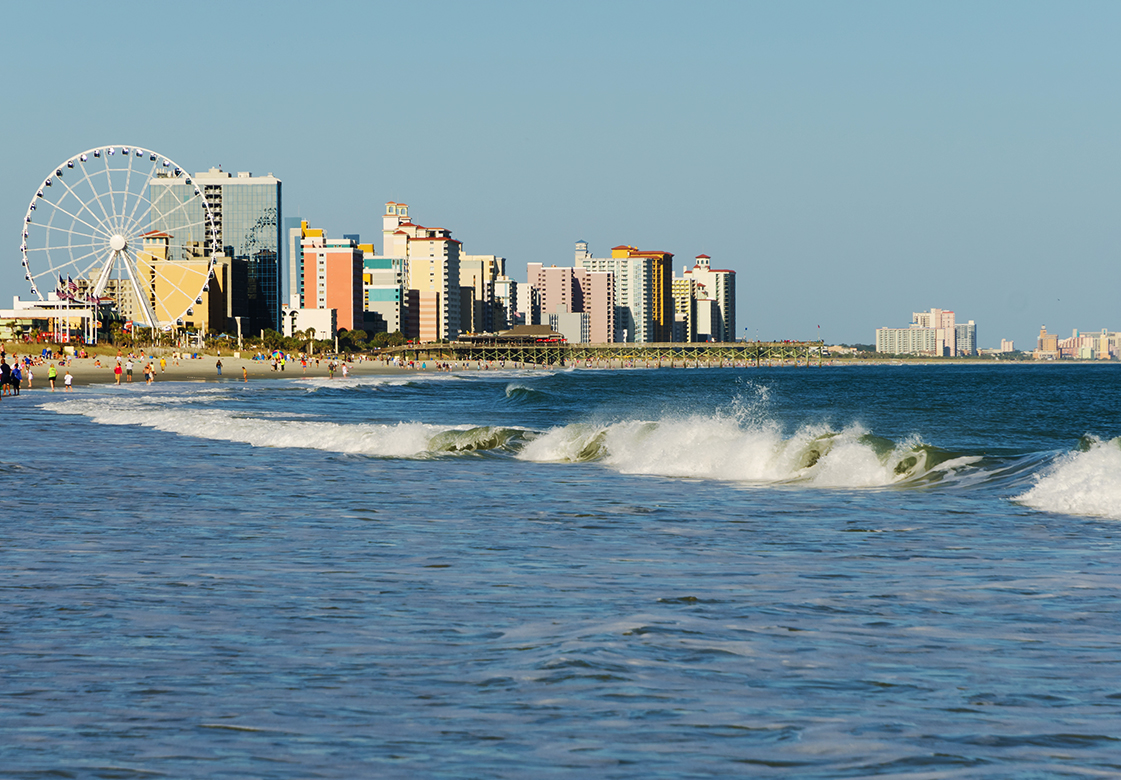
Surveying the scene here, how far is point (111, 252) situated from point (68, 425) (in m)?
71.0

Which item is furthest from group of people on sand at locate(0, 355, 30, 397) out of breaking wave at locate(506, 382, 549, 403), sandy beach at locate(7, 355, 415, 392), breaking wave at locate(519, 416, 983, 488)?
breaking wave at locate(519, 416, 983, 488)

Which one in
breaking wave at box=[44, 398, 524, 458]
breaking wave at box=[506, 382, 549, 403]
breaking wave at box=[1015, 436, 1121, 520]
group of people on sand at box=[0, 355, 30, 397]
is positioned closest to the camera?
breaking wave at box=[1015, 436, 1121, 520]

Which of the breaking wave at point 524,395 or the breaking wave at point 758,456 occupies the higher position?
the breaking wave at point 758,456

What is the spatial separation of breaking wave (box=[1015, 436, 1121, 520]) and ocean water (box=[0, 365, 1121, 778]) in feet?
0.26

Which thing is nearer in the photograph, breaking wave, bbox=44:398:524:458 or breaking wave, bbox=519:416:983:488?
breaking wave, bbox=519:416:983:488

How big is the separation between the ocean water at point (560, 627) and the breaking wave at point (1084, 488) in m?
0.08

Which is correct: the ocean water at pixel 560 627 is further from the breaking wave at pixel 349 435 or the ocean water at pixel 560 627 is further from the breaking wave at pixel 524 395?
the breaking wave at pixel 524 395

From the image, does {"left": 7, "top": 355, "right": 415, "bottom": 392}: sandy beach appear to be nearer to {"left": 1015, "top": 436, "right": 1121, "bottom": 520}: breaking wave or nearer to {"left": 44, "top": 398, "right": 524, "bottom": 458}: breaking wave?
{"left": 44, "top": 398, "right": 524, "bottom": 458}: breaking wave

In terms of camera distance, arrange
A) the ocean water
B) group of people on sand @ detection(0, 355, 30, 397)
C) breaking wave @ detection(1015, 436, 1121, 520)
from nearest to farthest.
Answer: the ocean water, breaking wave @ detection(1015, 436, 1121, 520), group of people on sand @ detection(0, 355, 30, 397)

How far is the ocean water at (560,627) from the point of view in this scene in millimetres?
5766

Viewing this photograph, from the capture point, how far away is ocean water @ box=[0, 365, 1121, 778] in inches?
227

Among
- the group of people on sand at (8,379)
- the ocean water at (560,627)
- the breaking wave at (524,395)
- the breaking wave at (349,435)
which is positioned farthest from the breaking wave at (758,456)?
the breaking wave at (524,395)

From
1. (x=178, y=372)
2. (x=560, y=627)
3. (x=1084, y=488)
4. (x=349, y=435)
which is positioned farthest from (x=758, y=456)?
(x=178, y=372)

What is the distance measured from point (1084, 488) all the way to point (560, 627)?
11.5m
